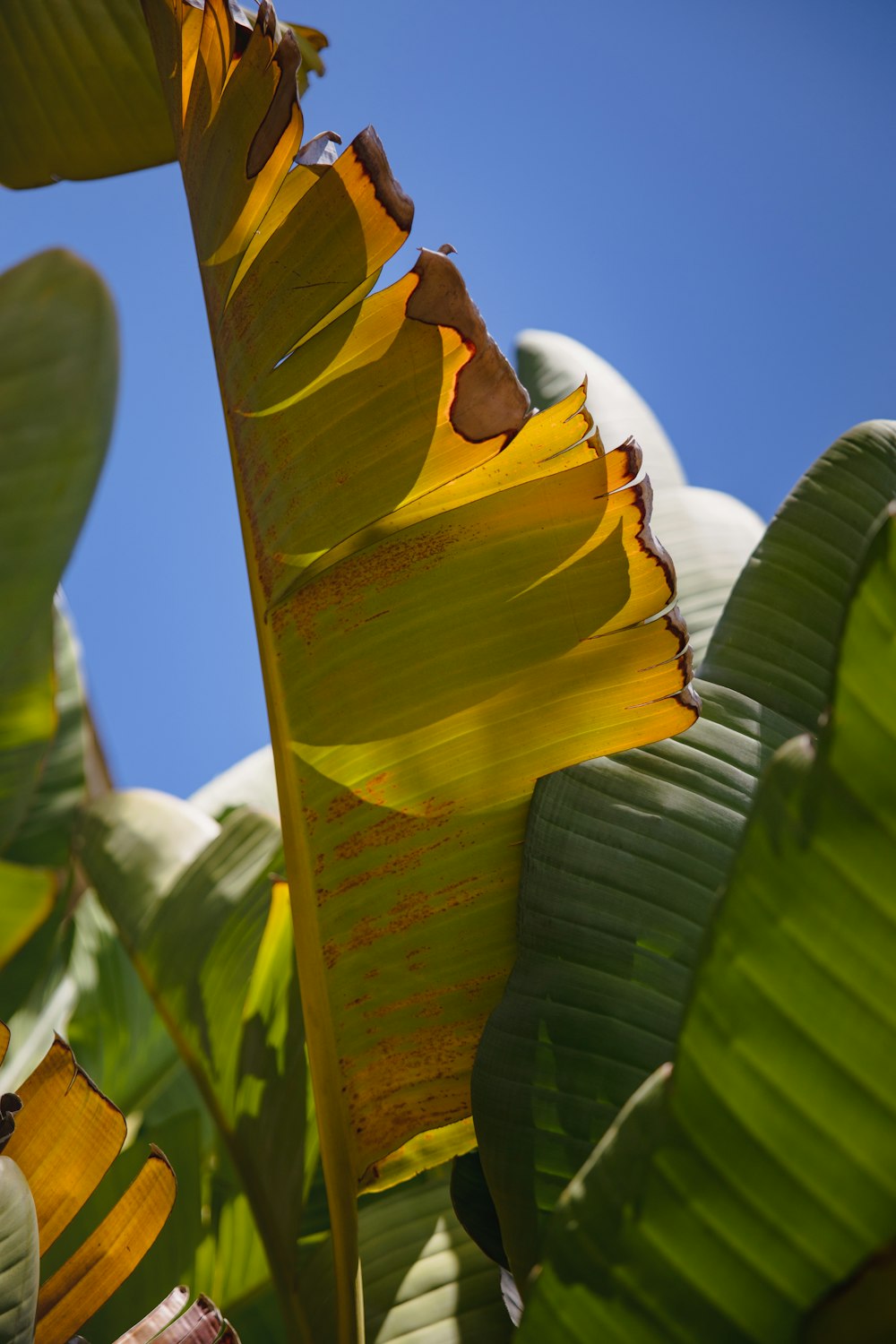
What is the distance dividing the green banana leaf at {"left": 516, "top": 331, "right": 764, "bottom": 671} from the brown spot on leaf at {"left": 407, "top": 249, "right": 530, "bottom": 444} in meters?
0.32

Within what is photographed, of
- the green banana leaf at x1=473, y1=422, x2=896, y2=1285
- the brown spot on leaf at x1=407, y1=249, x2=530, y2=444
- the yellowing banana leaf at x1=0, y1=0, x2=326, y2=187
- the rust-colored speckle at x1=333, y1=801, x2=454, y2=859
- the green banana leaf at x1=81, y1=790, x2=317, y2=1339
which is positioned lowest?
the green banana leaf at x1=81, y1=790, x2=317, y2=1339

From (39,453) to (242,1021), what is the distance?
1.46 ft

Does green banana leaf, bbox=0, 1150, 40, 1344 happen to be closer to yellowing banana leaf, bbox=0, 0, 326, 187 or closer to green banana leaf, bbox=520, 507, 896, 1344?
green banana leaf, bbox=520, 507, 896, 1344

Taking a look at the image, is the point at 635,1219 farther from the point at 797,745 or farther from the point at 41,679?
the point at 41,679

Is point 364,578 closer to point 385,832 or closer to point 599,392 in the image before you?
point 385,832

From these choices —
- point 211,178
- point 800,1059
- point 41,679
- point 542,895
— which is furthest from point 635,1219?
point 41,679

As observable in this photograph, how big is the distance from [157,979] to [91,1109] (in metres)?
0.22

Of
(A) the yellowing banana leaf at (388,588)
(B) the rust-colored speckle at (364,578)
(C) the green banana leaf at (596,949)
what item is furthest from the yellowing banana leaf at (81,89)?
(C) the green banana leaf at (596,949)

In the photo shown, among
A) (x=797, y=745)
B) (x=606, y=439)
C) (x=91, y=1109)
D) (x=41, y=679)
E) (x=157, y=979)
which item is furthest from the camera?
(x=606, y=439)

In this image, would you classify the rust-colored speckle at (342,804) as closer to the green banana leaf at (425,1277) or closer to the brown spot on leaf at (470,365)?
the brown spot on leaf at (470,365)

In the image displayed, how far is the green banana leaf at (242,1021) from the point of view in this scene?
0.59 metres

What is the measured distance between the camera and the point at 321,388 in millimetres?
455

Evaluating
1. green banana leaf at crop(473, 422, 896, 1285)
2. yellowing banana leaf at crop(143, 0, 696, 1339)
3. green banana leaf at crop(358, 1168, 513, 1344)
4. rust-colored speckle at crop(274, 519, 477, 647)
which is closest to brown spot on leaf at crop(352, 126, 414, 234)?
yellowing banana leaf at crop(143, 0, 696, 1339)

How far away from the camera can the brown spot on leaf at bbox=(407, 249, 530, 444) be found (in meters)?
0.41
